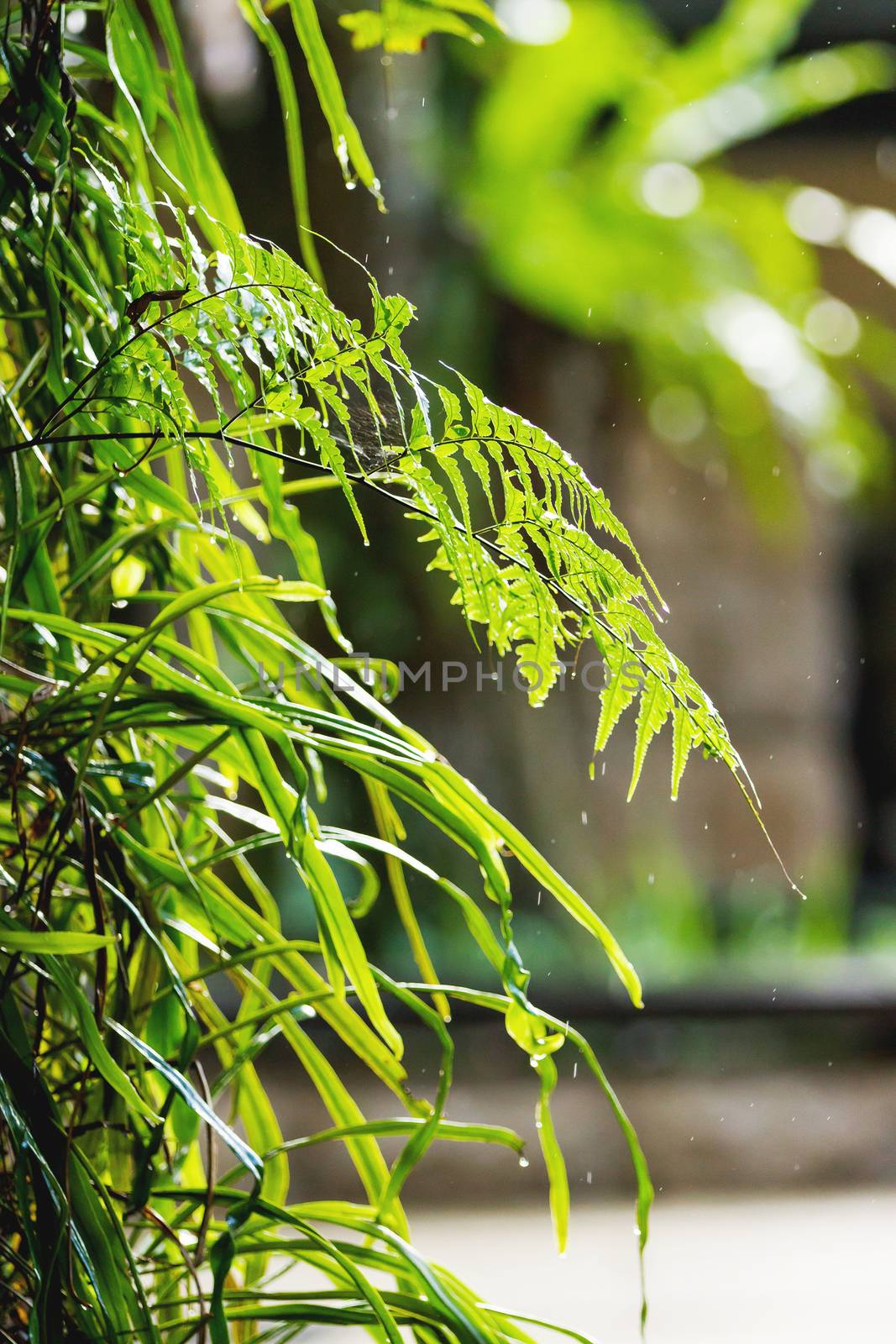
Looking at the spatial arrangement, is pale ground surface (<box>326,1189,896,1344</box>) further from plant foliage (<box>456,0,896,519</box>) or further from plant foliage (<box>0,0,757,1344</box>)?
plant foliage (<box>456,0,896,519</box>)

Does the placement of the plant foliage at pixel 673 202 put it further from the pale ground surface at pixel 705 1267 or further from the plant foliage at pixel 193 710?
the plant foliage at pixel 193 710

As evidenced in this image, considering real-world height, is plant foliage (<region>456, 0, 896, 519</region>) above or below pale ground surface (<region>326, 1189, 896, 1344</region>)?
above

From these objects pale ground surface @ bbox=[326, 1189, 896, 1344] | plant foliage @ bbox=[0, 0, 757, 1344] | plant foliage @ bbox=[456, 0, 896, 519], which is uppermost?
plant foliage @ bbox=[456, 0, 896, 519]

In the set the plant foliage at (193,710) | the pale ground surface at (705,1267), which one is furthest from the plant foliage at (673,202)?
the plant foliage at (193,710)

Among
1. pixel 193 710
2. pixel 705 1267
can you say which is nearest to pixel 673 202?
pixel 705 1267

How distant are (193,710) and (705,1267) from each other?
1025 mm

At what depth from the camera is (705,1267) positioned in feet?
3.63

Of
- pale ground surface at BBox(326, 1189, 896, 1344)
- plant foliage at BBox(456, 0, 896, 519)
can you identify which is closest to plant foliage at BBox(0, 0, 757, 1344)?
pale ground surface at BBox(326, 1189, 896, 1344)

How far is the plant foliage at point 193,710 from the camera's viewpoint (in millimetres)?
271

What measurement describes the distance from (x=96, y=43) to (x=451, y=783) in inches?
25.1

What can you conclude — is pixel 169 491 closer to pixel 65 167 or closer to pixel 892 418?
pixel 65 167

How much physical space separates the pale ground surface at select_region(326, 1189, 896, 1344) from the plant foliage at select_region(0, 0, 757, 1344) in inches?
25.1

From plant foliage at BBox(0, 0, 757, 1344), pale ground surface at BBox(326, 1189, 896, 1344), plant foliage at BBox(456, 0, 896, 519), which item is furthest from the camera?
plant foliage at BBox(456, 0, 896, 519)

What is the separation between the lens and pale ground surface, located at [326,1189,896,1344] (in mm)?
984
